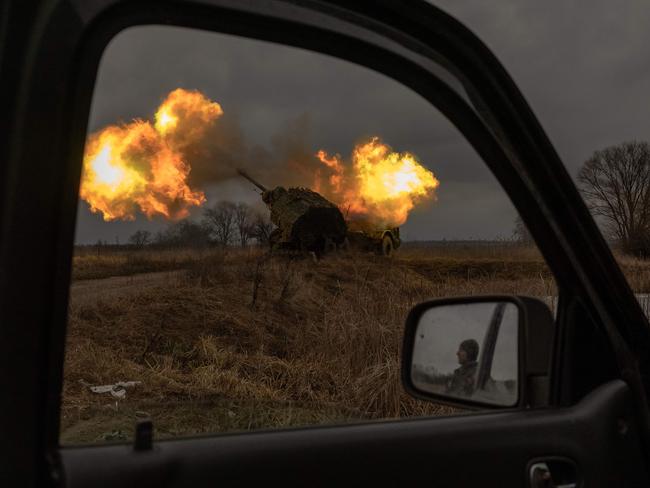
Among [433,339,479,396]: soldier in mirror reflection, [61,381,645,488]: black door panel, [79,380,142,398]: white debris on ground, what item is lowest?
[79,380,142,398]: white debris on ground

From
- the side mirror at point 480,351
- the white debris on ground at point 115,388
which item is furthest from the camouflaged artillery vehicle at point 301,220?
the side mirror at point 480,351

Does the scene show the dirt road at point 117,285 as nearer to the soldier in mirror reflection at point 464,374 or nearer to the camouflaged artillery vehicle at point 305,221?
the camouflaged artillery vehicle at point 305,221

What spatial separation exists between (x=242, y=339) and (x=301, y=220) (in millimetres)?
8382

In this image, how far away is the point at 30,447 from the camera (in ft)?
2.83

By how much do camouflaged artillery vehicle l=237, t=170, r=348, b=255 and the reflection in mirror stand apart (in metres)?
17.2

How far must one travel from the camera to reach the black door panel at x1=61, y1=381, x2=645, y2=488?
3.19ft

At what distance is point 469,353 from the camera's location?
143 centimetres

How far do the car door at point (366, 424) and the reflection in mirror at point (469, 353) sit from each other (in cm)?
7

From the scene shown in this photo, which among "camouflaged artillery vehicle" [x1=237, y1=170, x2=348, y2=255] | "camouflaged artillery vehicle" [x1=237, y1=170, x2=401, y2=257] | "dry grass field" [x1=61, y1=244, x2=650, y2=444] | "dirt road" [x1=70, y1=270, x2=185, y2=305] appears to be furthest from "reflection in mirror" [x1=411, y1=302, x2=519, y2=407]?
"camouflaged artillery vehicle" [x1=237, y1=170, x2=348, y2=255]

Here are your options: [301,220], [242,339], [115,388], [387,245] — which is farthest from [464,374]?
[387,245]

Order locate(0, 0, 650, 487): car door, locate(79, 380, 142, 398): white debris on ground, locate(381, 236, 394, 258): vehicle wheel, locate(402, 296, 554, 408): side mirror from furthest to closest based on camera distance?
locate(381, 236, 394, 258): vehicle wheel, locate(79, 380, 142, 398): white debris on ground, locate(402, 296, 554, 408): side mirror, locate(0, 0, 650, 487): car door

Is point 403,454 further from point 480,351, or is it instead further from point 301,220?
point 301,220

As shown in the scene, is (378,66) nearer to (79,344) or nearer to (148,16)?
(148,16)

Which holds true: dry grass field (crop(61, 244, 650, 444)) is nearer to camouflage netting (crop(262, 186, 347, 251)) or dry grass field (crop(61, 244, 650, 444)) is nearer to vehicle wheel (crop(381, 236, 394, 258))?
camouflage netting (crop(262, 186, 347, 251))
